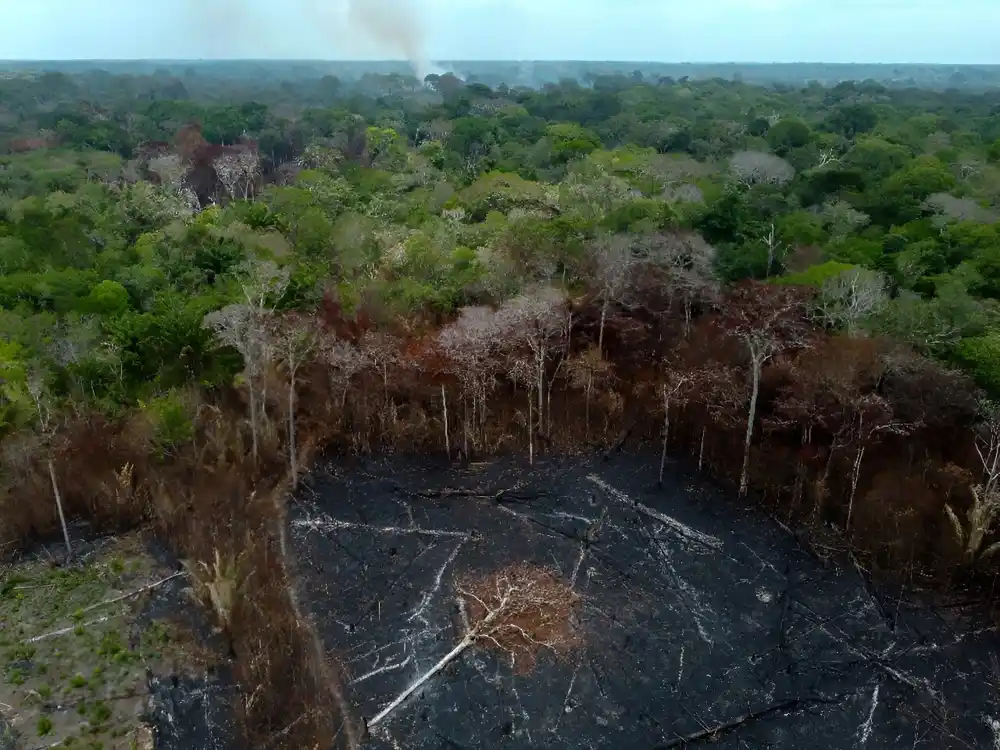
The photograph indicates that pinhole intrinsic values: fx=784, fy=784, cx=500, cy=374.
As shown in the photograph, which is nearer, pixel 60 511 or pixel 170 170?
pixel 60 511

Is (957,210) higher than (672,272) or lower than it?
higher

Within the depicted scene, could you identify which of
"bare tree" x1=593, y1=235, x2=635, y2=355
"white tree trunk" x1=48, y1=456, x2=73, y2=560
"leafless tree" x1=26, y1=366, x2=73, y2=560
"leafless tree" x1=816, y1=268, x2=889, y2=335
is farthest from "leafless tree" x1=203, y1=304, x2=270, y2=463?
"leafless tree" x1=816, y1=268, x2=889, y2=335

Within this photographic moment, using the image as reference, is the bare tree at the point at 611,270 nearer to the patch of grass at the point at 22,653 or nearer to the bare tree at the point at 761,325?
the bare tree at the point at 761,325

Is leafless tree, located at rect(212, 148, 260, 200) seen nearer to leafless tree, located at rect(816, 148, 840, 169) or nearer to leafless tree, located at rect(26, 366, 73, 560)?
leafless tree, located at rect(26, 366, 73, 560)

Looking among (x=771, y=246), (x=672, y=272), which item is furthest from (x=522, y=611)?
(x=771, y=246)

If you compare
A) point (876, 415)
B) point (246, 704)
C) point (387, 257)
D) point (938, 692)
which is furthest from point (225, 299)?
point (938, 692)

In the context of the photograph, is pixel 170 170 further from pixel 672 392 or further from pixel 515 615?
pixel 515 615
